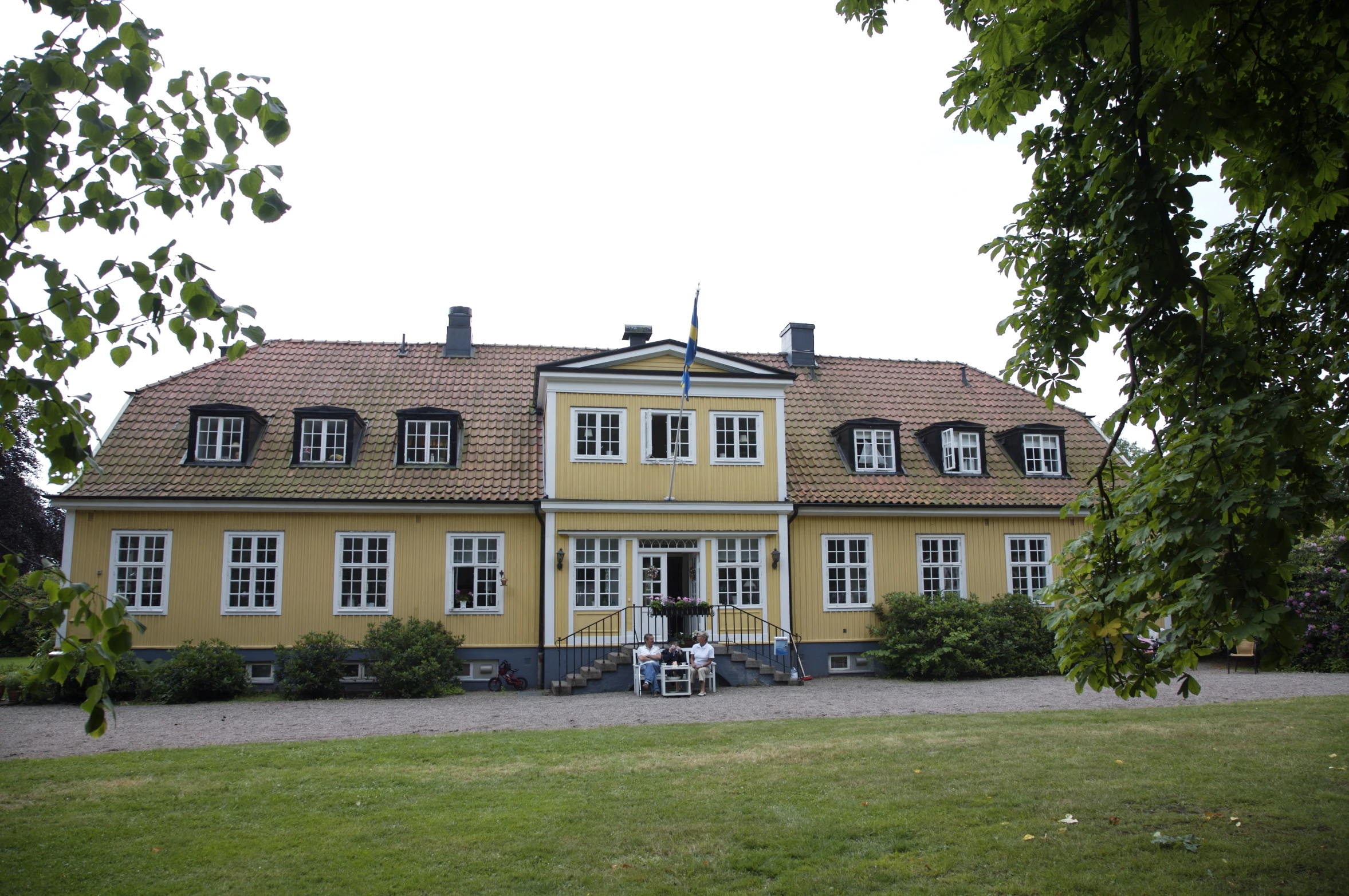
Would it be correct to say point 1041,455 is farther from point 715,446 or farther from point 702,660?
point 702,660

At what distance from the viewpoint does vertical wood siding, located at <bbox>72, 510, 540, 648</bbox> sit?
19359mm

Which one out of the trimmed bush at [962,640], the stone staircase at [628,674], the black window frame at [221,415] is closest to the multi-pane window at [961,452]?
the trimmed bush at [962,640]

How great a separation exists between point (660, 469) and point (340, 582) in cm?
711

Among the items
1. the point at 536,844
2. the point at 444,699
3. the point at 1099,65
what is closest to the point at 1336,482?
the point at 1099,65

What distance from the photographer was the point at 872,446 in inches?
911

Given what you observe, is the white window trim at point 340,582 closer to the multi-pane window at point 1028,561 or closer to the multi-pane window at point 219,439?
the multi-pane window at point 219,439

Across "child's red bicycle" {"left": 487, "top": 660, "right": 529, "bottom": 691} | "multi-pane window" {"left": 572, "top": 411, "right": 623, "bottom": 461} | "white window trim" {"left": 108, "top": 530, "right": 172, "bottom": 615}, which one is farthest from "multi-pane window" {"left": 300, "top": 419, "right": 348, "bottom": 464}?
"child's red bicycle" {"left": 487, "top": 660, "right": 529, "bottom": 691}

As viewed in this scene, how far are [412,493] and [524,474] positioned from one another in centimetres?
245

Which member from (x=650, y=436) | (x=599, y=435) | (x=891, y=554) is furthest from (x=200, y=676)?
(x=891, y=554)

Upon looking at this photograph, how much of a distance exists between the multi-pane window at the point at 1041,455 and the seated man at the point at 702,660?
33.6 feet

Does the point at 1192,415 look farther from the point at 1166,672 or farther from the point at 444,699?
the point at 444,699

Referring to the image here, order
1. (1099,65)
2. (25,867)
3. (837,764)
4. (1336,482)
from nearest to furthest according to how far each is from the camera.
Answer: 1. (1336,482)
2. (1099,65)
3. (25,867)
4. (837,764)

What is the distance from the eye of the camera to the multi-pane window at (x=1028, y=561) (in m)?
22.8

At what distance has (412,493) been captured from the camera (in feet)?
66.2
